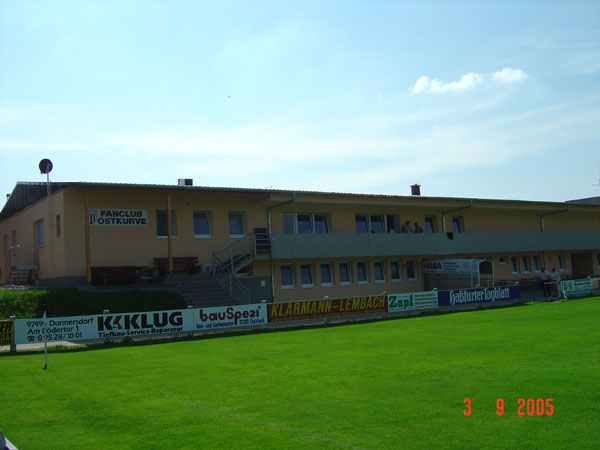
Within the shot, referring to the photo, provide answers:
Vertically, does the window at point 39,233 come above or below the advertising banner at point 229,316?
above

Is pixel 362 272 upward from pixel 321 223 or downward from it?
downward

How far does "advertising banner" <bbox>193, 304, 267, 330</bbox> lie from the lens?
22.9 metres

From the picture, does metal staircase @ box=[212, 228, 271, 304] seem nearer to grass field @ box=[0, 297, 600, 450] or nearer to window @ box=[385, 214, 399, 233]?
window @ box=[385, 214, 399, 233]

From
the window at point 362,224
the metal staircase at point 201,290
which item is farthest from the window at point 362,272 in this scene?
the metal staircase at point 201,290

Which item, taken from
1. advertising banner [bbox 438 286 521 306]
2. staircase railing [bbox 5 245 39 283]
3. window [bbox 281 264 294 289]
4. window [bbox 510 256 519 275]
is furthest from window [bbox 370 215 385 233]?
staircase railing [bbox 5 245 39 283]

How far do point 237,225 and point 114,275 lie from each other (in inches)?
297

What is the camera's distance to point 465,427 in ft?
23.7

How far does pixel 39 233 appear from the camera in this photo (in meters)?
31.4

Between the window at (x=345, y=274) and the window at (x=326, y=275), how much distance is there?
79 cm

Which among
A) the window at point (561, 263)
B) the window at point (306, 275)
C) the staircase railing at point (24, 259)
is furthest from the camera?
the window at point (561, 263)

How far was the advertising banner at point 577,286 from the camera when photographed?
3566 cm

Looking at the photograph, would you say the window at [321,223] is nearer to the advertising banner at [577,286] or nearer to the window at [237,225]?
the window at [237,225]

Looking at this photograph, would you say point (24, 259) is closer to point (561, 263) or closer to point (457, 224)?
point (457, 224)
